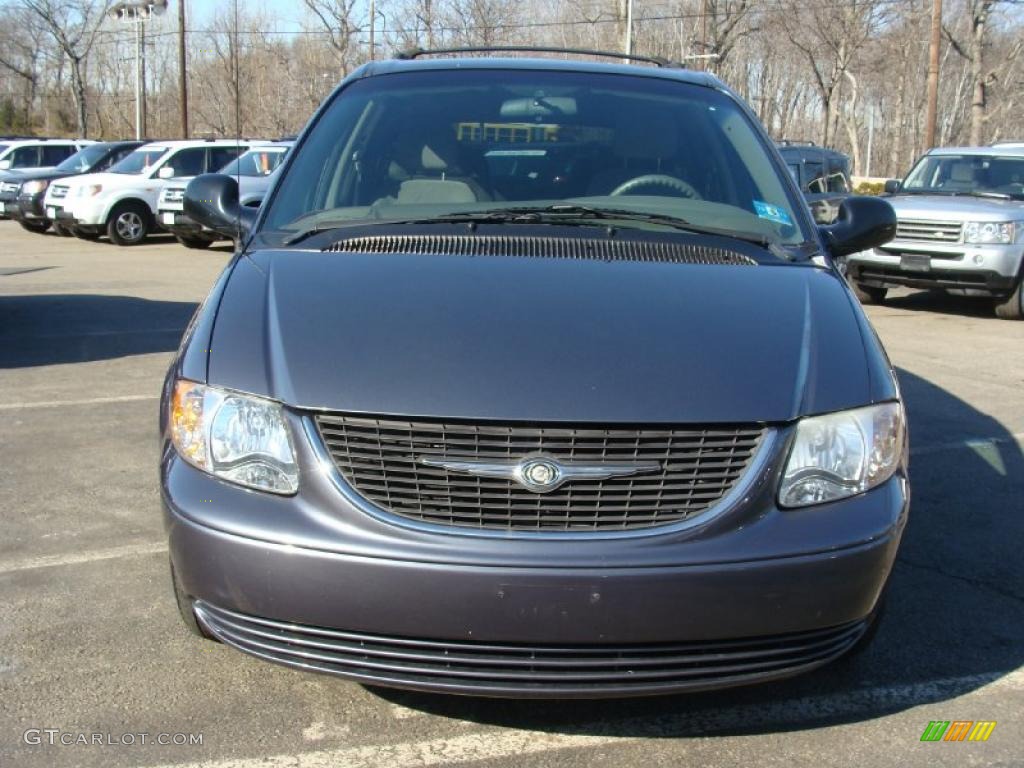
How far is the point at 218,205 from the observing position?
4.32 meters

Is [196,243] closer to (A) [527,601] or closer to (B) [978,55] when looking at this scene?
(A) [527,601]

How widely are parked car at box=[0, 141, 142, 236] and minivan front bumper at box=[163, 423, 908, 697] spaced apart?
1940cm

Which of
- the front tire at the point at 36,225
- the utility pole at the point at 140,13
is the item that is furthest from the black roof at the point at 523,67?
the utility pole at the point at 140,13

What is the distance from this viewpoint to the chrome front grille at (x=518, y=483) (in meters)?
2.65

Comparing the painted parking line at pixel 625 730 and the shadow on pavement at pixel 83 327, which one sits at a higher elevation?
the shadow on pavement at pixel 83 327

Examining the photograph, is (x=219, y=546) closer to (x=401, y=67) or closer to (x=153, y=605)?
(x=153, y=605)

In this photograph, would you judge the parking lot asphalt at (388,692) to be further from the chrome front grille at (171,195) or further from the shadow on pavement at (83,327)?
the chrome front grille at (171,195)

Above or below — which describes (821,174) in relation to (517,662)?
above

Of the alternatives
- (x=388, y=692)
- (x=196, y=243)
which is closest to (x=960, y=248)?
(x=388, y=692)

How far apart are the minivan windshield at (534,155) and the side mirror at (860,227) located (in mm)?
250

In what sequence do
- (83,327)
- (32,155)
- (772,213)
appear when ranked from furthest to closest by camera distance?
1. (32,155)
2. (83,327)
3. (772,213)

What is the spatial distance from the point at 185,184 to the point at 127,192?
2.22 metres

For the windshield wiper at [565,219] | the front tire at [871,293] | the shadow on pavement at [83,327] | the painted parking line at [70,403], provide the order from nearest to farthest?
1. the windshield wiper at [565,219]
2. the painted parking line at [70,403]
3. the shadow on pavement at [83,327]
4. the front tire at [871,293]

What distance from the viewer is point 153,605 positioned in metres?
3.79
